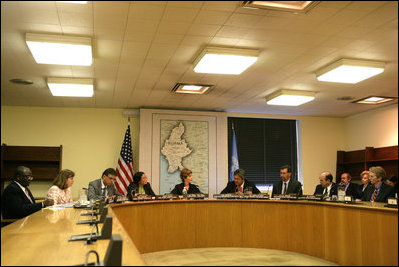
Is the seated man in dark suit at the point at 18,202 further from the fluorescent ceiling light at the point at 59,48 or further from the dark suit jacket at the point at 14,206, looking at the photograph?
the fluorescent ceiling light at the point at 59,48

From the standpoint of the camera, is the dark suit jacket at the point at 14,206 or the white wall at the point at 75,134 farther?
A: the white wall at the point at 75,134

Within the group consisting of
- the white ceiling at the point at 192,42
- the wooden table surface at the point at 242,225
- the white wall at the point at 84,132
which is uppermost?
the white ceiling at the point at 192,42

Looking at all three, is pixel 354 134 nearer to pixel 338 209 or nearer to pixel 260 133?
pixel 260 133

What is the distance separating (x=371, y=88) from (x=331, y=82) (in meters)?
0.71

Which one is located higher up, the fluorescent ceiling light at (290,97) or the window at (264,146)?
the fluorescent ceiling light at (290,97)

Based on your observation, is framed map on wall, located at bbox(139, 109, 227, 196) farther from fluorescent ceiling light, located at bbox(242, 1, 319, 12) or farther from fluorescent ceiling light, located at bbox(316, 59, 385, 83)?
fluorescent ceiling light, located at bbox(242, 1, 319, 12)

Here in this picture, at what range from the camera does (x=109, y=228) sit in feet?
7.53

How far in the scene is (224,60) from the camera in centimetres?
468

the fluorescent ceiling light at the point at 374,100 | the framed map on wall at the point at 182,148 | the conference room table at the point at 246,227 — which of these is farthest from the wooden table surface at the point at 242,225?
the fluorescent ceiling light at the point at 374,100

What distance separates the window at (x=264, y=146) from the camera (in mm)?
8680

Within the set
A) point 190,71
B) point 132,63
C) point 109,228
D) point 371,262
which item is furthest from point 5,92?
point 371,262

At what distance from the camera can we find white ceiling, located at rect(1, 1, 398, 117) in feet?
11.5

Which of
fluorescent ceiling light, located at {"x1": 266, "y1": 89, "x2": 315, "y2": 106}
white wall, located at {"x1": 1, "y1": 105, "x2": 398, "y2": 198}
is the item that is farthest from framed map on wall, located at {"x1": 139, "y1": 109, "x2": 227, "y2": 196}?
fluorescent ceiling light, located at {"x1": 266, "y1": 89, "x2": 315, "y2": 106}

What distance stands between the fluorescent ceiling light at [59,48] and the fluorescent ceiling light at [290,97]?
11.2 ft
